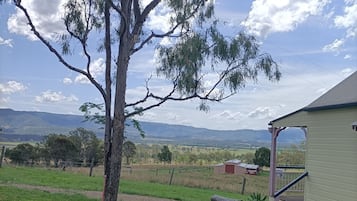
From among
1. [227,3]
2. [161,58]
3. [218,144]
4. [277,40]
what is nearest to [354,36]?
[277,40]

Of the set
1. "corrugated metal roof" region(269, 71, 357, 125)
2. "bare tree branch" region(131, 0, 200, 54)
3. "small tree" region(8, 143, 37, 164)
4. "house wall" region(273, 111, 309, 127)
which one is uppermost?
"bare tree branch" region(131, 0, 200, 54)

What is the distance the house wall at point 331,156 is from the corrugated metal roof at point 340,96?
0.56 ft

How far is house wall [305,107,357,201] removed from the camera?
835cm

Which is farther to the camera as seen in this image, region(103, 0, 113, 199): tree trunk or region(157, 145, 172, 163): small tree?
region(157, 145, 172, 163): small tree

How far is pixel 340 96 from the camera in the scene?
9.23 metres

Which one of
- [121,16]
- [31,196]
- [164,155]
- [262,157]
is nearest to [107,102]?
[121,16]

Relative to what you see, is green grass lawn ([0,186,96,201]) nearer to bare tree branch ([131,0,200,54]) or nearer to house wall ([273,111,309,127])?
bare tree branch ([131,0,200,54])

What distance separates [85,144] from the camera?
116 feet

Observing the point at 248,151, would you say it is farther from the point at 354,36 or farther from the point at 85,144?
the point at 354,36

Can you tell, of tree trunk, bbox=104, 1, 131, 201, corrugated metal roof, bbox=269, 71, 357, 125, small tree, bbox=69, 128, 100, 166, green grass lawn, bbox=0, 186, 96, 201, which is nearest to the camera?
corrugated metal roof, bbox=269, 71, 357, 125

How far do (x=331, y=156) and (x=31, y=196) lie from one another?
728cm

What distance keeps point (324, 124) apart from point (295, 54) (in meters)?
5.09

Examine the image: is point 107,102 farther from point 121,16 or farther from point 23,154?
point 23,154

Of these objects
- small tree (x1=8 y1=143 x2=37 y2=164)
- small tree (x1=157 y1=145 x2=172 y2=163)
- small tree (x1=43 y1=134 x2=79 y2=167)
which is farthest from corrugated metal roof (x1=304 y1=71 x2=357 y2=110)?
small tree (x1=157 y1=145 x2=172 y2=163)
